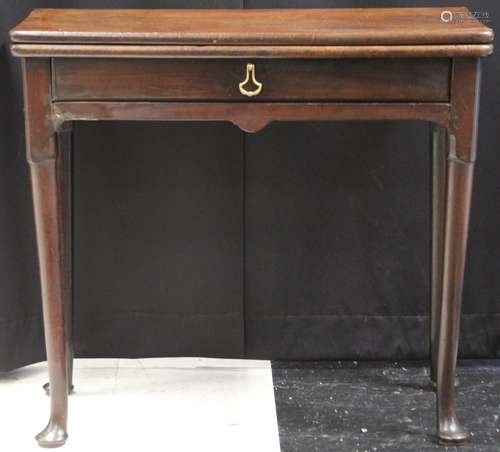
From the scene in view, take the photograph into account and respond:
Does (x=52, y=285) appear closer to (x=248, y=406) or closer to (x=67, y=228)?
(x=67, y=228)

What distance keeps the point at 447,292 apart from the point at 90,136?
3.40 feet

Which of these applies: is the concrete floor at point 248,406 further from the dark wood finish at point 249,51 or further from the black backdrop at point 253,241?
the dark wood finish at point 249,51

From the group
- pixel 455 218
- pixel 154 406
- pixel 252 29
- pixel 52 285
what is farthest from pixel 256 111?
pixel 154 406

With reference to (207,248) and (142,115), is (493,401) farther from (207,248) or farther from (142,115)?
(142,115)

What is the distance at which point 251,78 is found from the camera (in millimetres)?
1966

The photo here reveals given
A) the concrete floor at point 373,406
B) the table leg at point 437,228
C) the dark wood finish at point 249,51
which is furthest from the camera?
the table leg at point 437,228

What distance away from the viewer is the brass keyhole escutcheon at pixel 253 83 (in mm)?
1960

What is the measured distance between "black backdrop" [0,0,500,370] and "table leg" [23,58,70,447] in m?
0.40

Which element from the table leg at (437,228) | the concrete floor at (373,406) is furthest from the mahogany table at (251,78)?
the concrete floor at (373,406)

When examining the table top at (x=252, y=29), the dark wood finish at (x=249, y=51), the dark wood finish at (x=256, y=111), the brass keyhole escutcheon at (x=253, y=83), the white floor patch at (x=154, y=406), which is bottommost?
the white floor patch at (x=154, y=406)

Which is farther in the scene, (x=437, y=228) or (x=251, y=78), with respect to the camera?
(x=437, y=228)

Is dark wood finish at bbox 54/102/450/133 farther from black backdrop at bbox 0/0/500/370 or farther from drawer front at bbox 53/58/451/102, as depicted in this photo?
black backdrop at bbox 0/0/500/370

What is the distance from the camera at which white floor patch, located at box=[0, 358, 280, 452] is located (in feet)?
7.16

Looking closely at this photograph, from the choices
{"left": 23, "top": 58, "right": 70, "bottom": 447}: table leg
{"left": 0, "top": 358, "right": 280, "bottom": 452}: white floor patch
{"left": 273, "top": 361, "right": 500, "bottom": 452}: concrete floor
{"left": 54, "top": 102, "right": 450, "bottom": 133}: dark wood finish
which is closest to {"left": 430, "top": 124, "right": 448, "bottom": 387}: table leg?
{"left": 273, "top": 361, "right": 500, "bottom": 452}: concrete floor
